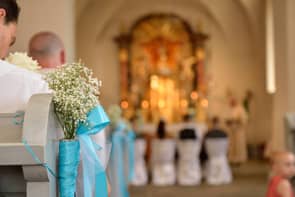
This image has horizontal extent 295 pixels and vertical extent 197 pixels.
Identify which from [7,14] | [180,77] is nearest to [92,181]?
[7,14]

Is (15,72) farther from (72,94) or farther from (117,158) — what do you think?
(117,158)

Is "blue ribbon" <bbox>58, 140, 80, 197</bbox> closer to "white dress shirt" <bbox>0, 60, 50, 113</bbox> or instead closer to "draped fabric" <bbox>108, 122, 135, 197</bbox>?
"white dress shirt" <bbox>0, 60, 50, 113</bbox>

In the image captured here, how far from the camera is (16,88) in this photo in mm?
2516

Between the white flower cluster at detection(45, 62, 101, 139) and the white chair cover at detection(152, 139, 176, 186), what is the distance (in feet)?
28.8

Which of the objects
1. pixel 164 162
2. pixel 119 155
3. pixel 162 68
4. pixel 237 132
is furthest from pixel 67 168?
pixel 162 68

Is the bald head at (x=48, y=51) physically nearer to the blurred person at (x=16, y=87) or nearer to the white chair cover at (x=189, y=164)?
the blurred person at (x=16, y=87)

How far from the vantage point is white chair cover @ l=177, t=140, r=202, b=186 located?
11.1m

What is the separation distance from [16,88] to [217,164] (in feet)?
29.6

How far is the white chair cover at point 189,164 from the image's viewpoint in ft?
36.5

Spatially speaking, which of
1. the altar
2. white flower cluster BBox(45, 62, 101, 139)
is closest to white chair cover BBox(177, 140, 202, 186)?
the altar

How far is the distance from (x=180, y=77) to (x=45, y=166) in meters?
14.9

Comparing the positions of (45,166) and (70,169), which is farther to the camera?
(70,169)

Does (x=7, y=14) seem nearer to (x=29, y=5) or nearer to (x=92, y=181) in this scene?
(x=92, y=181)

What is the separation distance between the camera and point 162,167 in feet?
37.0
